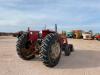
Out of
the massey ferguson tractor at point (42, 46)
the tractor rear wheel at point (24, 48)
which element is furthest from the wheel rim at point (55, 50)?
the tractor rear wheel at point (24, 48)

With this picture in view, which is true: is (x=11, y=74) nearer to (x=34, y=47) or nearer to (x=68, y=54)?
(x=34, y=47)

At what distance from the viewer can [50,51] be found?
396 inches

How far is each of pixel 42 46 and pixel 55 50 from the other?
795 mm

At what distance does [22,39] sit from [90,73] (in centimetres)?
416

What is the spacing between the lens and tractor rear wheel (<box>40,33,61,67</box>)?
32.3 ft

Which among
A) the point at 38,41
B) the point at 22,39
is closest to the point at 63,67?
the point at 38,41

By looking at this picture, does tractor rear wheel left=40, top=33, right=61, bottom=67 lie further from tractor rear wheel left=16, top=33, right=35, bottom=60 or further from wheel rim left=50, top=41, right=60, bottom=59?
tractor rear wheel left=16, top=33, right=35, bottom=60

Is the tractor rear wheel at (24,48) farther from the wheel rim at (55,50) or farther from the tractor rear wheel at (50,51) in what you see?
the tractor rear wheel at (50,51)

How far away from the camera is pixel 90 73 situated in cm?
879

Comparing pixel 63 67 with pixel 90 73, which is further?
pixel 63 67

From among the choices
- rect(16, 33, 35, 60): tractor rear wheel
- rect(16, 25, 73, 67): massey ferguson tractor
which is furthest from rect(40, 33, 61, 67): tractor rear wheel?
rect(16, 33, 35, 60): tractor rear wheel

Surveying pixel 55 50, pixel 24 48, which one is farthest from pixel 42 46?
pixel 24 48

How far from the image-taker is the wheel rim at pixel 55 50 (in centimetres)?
1029

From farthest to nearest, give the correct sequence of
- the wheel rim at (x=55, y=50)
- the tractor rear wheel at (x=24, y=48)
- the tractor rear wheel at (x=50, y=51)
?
the tractor rear wheel at (x=24, y=48) < the wheel rim at (x=55, y=50) < the tractor rear wheel at (x=50, y=51)
